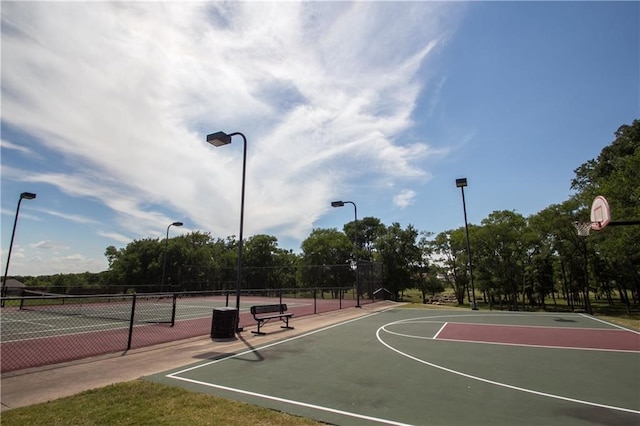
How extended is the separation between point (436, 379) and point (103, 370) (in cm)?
702

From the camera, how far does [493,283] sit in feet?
143

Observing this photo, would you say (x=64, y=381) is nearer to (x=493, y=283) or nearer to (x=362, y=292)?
(x=362, y=292)

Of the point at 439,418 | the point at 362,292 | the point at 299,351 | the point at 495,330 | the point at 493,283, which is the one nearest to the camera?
the point at 439,418

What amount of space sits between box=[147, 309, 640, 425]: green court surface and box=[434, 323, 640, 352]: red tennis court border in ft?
0.20

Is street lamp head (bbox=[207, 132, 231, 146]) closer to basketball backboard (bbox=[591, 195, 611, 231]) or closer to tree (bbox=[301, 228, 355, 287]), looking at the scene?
basketball backboard (bbox=[591, 195, 611, 231])

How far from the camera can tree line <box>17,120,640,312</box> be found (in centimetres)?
2825

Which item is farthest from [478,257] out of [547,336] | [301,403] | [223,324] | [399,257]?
[301,403]

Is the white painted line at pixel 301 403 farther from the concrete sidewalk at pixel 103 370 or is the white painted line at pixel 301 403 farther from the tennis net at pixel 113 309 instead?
the tennis net at pixel 113 309

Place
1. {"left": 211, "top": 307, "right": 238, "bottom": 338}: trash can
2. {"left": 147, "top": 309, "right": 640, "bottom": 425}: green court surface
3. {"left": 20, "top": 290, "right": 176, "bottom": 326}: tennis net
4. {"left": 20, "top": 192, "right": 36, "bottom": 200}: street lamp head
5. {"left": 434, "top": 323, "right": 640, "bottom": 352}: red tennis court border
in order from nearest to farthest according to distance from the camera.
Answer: {"left": 147, "top": 309, "right": 640, "bottom": 425}: green court surface
{"left": 434, "top": 323, "right": 640, "bottom": 352}: red tennis court border
{"left": 211, "top": 307, "right": 238, "bottom": 338}: trash can
{"left": 20, "top": 290, "right": 176, "bottom": 326}: tennis net
{"left": 20, "top": 192, "right": 36, "bottom": 200}: street lamp head

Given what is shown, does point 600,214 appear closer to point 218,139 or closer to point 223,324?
point 223,324

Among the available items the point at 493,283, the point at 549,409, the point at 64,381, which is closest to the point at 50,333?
the point at 64,381

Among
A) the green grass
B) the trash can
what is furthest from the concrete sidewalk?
the green grass

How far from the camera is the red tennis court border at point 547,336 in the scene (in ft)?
34.0

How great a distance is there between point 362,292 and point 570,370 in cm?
2303
